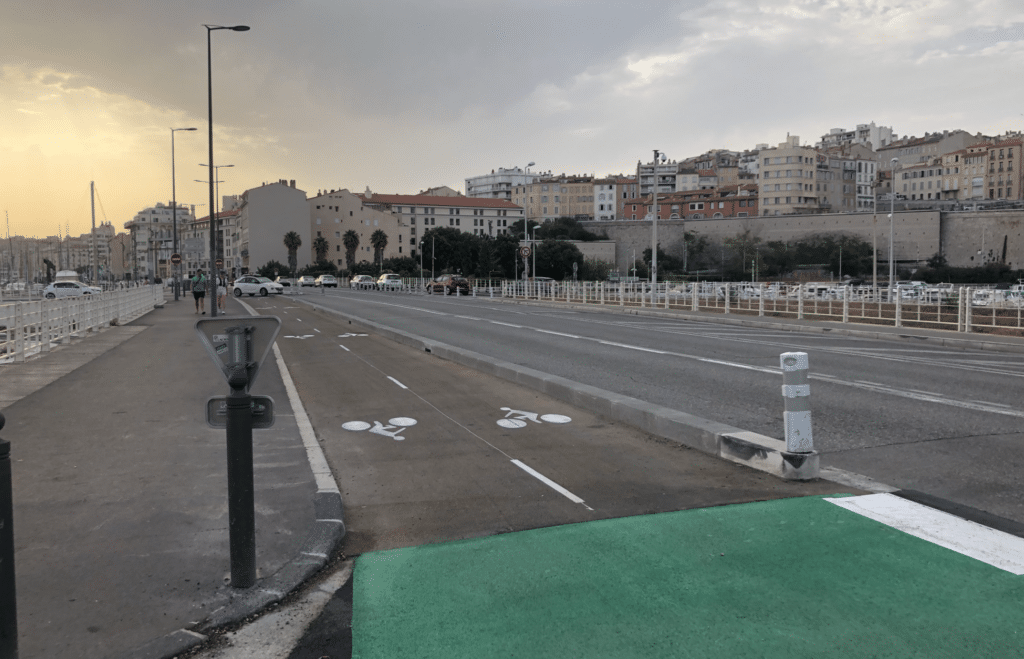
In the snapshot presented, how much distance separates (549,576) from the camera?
4.47m

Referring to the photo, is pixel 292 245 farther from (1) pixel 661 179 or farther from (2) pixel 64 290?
(1) pixel 661 179

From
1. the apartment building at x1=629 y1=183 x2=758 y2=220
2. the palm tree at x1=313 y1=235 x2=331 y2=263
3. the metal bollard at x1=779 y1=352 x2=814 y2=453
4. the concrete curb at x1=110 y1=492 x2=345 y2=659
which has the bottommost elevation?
the concrete curb at x1=110 y1=492 x2=345 y2=659

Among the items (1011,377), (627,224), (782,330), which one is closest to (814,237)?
(627,224)

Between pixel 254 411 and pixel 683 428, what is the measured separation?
483cm

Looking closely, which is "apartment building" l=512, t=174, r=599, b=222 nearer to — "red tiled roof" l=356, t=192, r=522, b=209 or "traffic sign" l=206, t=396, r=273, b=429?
"red tiled roof" l=356, t=192, r=522, b=209

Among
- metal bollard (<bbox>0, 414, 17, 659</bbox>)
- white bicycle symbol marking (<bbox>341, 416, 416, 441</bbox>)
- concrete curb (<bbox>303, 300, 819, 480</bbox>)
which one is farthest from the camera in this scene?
white bicycle symbol marking (<bbox>341, 416, 416, 441</bbox>)

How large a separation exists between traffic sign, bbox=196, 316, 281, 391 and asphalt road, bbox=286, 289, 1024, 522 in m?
5.09

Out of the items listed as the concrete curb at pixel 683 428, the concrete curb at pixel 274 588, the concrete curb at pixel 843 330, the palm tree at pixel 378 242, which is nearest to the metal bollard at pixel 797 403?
the concrete curb at pixel 683 428

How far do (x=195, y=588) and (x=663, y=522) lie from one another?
9.83 feet

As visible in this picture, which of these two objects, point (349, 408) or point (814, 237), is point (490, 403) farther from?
point (814, 237)

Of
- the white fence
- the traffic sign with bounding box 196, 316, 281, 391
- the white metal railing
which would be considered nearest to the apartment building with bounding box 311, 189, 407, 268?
the white metal railing

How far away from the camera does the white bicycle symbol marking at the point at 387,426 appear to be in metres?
8.86

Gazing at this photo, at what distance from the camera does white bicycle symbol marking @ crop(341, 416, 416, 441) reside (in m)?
8.86

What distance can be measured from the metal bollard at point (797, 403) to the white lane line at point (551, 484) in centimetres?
189
